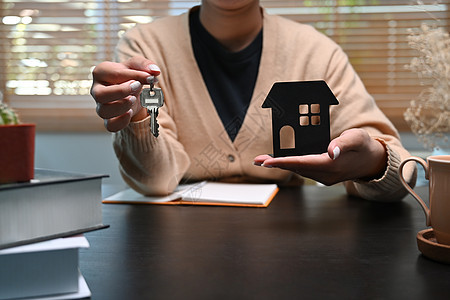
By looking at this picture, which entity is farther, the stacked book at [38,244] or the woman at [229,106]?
the woman at [229,106]

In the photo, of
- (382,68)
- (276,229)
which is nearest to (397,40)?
(382,68)

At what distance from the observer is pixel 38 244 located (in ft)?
1.43

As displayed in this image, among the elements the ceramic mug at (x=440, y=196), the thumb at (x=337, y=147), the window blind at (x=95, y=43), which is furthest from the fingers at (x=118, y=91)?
the window blind at (x=95, y=43)

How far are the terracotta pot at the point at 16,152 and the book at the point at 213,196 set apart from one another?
46 centimetres

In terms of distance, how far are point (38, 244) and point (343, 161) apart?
1.45 feet

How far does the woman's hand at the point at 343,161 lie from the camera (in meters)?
0.62

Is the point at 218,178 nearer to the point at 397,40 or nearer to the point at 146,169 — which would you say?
the point at 146,169

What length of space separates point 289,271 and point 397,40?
1504 millimetres

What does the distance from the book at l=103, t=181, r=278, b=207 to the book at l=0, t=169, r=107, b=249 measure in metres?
0.39

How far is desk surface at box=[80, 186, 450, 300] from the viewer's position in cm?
49

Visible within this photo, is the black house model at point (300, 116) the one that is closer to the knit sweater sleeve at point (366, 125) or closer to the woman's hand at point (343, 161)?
the woman's hand at point (343, 161)

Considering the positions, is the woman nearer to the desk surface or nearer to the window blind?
the desk surface

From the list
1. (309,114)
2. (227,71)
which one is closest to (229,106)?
(227,71)

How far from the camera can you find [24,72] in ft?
6.71
